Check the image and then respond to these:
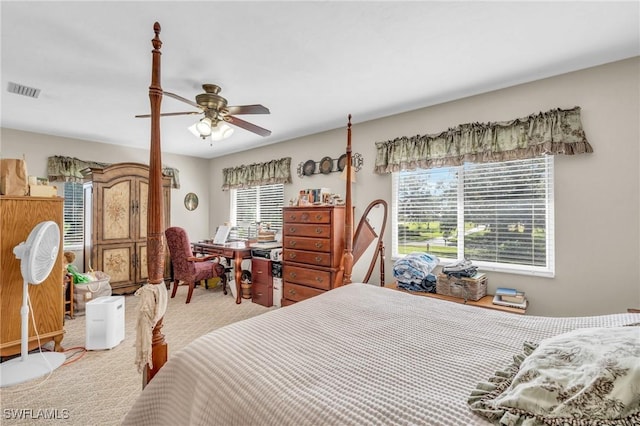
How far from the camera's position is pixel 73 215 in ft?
14.8

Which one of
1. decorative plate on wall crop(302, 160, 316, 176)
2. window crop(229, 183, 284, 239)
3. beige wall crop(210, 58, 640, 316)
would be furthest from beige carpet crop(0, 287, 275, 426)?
beige wall crop(210, 58, 640, 316)

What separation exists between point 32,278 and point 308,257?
2439 millimetres

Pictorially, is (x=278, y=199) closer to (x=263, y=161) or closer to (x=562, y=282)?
(x=263, y=161)

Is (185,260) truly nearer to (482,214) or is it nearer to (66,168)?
(66,168)

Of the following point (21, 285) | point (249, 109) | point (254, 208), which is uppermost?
point (249, 109)

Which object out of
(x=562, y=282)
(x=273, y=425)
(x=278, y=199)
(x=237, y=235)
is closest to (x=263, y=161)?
(x=278, y=199)

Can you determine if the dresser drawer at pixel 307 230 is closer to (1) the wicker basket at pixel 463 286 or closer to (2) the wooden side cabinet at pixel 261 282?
(2) the wooden side cabinet at pixel 261 282

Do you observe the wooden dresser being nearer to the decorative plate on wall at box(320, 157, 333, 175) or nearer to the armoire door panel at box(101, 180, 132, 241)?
the decorative plate on wall at box(320, 157, 333, 175)

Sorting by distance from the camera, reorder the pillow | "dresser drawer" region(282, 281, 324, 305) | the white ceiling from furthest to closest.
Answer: "dresser drawer" region(282, 281, 324, 305) → the white ceiling → the pillow

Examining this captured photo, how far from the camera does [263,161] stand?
16.9ft

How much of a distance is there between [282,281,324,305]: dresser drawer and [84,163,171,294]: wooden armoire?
2.57 meters

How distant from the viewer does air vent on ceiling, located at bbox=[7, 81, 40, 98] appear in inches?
106

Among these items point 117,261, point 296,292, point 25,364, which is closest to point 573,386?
point 296,292

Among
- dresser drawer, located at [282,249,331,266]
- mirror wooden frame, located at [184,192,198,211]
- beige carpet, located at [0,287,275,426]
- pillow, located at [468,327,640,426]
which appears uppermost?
mirror wooden frame, located at [184,192,198,211]
